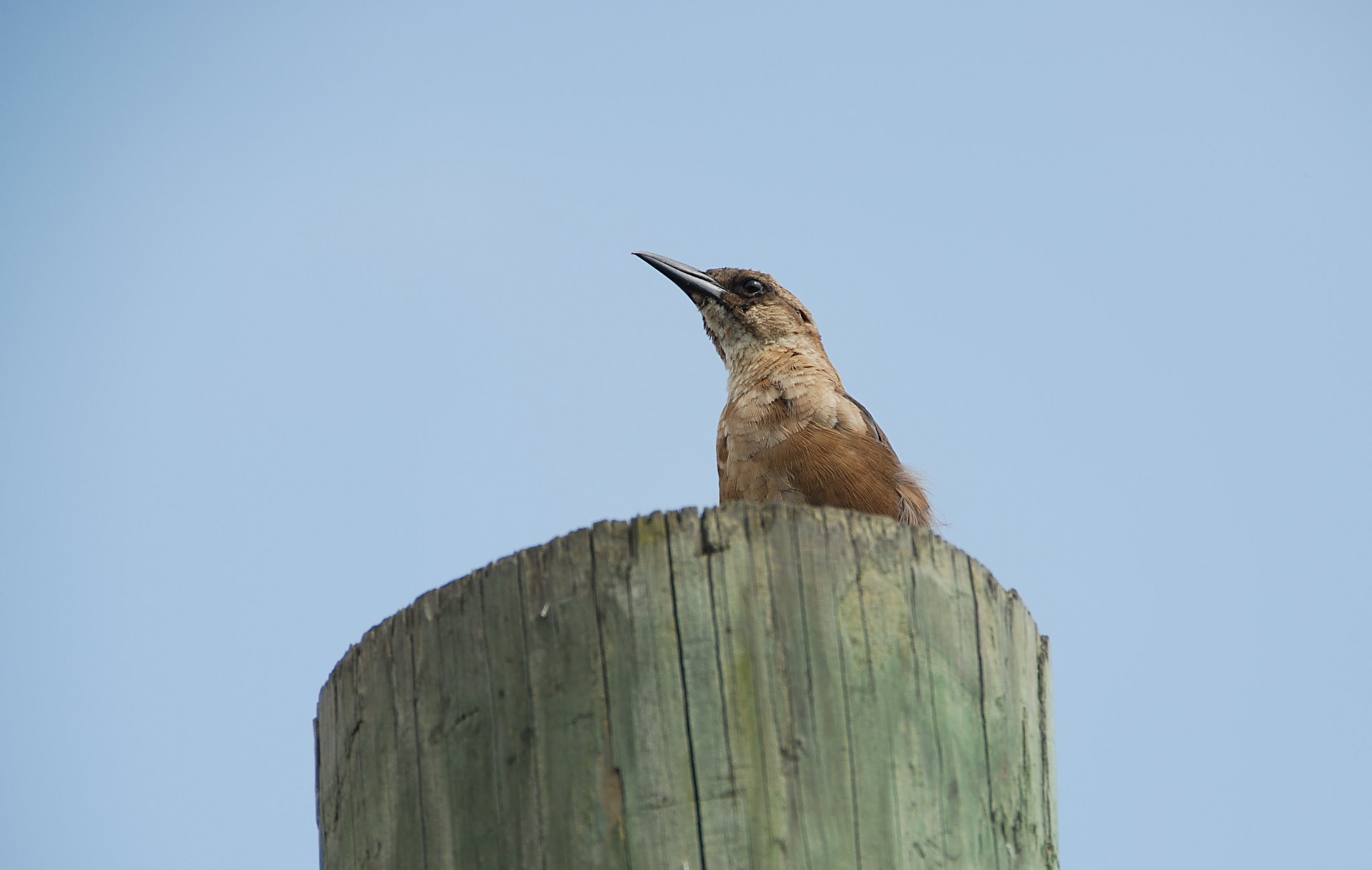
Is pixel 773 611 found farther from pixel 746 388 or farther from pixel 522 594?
pixel 746 388

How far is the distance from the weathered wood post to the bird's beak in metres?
4.64

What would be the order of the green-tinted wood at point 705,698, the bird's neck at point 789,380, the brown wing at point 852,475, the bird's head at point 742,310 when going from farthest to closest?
the bird's head at point 742,310, the bird's neck at point 789,380, the brown wing at point 852,475, the green-tinted wood at point 705,698

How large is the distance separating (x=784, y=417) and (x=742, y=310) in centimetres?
136

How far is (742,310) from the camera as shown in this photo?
692cm

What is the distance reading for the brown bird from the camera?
17.2 ft

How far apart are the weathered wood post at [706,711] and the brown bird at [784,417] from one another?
2669 mm

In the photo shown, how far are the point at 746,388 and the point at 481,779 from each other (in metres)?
4.07

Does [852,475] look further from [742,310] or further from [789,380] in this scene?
[742,310]

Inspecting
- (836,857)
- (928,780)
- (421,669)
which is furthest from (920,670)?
(421,669)

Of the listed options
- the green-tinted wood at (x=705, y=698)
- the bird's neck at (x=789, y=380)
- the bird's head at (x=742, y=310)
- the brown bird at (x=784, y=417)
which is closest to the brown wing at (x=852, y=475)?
the brown bird at (x=784, y=417)

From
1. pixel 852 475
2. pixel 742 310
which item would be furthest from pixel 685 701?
pixel 742 310

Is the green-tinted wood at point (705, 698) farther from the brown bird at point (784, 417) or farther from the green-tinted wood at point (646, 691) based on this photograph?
the brown bird at point (784, 417)

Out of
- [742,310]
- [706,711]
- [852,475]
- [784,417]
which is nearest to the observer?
[706,711]

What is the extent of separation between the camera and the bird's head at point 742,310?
6.77 metres
